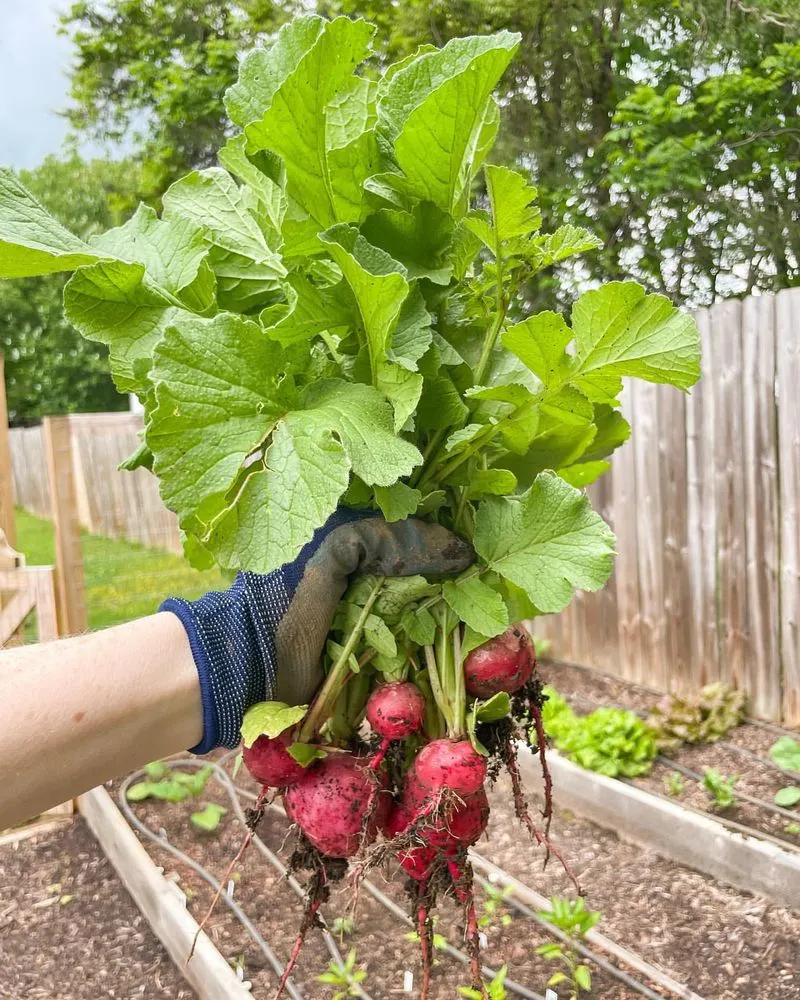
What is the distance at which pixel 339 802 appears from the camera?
49.6 inches

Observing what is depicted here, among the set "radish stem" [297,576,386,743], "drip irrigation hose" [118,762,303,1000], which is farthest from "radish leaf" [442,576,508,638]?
"drip irrigation hose" [118,762,303,1000]

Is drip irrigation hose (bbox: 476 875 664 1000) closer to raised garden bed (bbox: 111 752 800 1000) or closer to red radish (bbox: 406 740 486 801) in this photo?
raised garden bed (bbox: 111 752 800 1000)

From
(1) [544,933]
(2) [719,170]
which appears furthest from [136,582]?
(2) [719,170]

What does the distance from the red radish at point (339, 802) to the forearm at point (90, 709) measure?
21 centimetres

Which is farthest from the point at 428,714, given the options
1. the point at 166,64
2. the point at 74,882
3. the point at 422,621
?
the point at 166,64

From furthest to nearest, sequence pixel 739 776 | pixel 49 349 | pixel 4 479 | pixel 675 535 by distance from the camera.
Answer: pixel 49 349 < pixel 675 535 < pixel 4 479 < pixel 739 776

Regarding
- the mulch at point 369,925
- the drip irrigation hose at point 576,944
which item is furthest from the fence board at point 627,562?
the drip irrigation hose at point 576,944

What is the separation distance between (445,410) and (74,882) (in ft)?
9.84

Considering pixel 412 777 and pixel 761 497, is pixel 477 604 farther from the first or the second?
pixel 761 497

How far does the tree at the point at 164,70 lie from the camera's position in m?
8.84

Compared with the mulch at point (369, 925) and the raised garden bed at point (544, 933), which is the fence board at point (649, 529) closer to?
the mulch at point (369, 925)

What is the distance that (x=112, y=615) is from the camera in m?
6.14

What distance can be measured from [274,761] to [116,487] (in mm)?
7746

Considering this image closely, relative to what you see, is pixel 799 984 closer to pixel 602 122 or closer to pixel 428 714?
pixel 428 714
